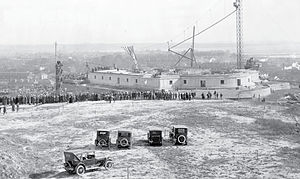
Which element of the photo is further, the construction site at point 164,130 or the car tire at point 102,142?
the car tire at point 102,142

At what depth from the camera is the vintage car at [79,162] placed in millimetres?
18578

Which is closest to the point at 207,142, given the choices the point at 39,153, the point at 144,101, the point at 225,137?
the point at 225,137

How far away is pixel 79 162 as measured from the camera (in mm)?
18625

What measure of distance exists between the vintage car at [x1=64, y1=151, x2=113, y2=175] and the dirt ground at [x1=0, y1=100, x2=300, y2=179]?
372 millimetres

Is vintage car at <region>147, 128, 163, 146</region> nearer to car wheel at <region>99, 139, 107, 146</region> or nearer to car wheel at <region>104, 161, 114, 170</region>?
car wheel at <region>99, 139, 107, 146</region>

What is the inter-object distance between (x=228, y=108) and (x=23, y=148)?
21.2 meters

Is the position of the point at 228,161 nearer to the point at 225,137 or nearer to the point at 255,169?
the point at 255,169

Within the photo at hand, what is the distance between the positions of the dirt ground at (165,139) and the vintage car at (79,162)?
37cm

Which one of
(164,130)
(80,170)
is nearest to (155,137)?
(164,130)

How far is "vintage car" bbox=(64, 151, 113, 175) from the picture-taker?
1858cm

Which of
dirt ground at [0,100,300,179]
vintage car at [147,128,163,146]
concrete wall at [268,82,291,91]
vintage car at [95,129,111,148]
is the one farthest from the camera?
concrete wall at [268,82,291,91]

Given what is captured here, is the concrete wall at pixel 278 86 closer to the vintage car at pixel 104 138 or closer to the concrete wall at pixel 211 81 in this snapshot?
the concrete wall at pixel 211 81

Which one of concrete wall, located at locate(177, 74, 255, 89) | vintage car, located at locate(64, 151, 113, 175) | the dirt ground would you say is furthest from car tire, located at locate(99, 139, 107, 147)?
concrete wall, located at locate(177, 74, 255, 89)

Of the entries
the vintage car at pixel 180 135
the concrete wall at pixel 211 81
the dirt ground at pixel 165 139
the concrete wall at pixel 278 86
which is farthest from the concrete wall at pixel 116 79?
the vintage car at pixel 180 135
